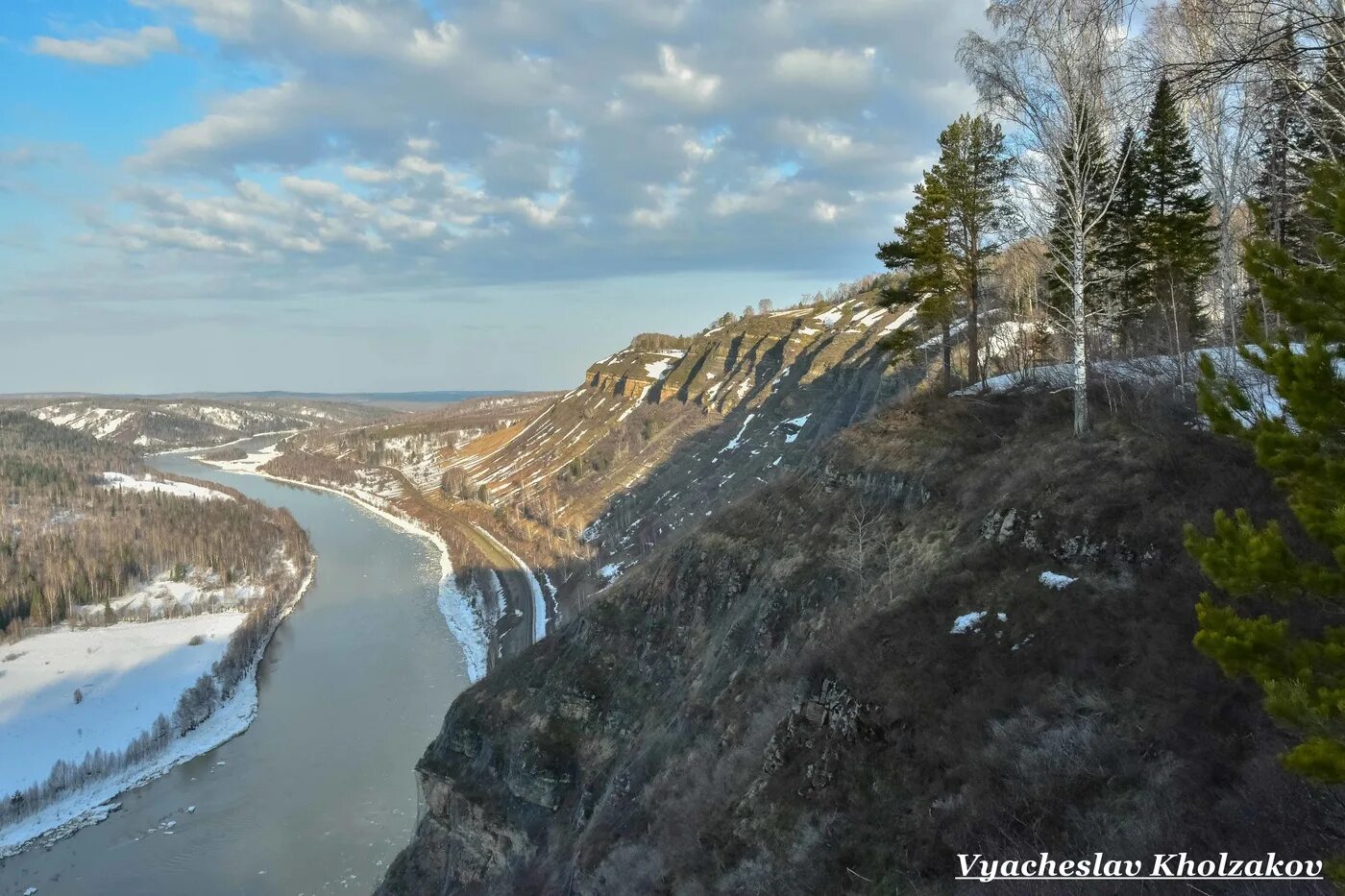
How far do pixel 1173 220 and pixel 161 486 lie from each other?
214 meters

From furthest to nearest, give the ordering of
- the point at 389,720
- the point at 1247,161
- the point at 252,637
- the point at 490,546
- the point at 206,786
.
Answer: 1. the point at 490,546
2. the point at 252,637
3. the point at 389,720
4. the point at 206,786
5. the point at 1247,161

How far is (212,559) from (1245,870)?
5357 inches

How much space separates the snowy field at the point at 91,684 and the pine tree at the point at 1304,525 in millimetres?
75261

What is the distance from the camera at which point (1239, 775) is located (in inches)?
314

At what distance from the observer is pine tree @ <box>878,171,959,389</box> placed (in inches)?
984

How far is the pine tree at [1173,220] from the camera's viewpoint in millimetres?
24594

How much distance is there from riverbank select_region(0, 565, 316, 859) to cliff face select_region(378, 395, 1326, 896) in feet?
112

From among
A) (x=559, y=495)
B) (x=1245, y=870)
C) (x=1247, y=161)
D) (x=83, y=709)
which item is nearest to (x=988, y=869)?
(x=1245, y=870)

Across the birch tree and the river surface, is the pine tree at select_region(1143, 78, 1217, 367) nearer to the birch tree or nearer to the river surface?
the birch tree

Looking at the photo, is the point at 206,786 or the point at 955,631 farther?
the point at 206,786

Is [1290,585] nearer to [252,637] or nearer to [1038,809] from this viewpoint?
[1038,809]

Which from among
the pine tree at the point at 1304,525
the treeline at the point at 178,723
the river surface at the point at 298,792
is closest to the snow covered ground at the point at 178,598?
the treeline at the point at 178,723

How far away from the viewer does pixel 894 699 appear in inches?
509

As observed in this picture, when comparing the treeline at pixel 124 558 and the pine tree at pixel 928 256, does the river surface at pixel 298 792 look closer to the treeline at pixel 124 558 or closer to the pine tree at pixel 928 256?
the treeline at pixel 124 558
